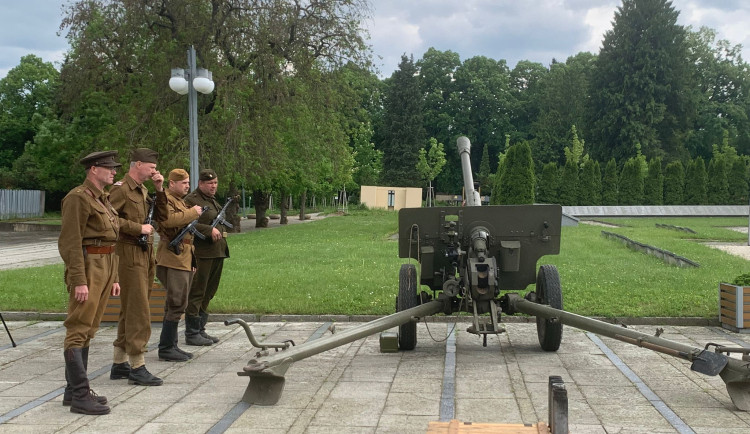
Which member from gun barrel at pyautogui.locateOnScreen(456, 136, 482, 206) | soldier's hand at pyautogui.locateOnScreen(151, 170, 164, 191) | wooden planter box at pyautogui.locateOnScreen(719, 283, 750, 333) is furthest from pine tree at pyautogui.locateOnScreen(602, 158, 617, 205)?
soldier's hand at pyautogui.locateOnScreen(151, 170, 164, 191)

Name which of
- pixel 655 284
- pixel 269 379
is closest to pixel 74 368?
pixel 269 379

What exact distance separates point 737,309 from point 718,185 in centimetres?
4487

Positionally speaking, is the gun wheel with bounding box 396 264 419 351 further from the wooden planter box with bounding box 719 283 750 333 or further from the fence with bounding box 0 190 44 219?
the fence with bounding box 0 190 44 219

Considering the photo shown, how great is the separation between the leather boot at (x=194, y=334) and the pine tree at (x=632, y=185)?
148ft

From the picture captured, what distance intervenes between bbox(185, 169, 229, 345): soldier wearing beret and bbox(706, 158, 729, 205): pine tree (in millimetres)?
48059

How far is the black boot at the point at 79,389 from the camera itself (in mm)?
5648

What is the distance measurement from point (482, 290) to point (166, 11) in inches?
842

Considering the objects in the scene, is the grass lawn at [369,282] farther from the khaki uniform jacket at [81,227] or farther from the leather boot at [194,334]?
the khaki uniform jacket at [81,227]

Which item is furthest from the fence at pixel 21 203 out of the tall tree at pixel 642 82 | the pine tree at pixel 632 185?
the tall tree at pixel 642 82

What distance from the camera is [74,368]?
5.70 m

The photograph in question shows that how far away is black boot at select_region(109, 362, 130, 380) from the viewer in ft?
22.2

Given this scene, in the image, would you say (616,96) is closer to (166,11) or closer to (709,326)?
(166,11)

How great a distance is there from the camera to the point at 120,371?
267 inches

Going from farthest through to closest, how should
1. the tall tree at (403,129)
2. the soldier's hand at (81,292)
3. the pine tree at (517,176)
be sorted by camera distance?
the tall tree at (403,129)
the pine tree at (517,176)
the soldier's hand at (81,292)
